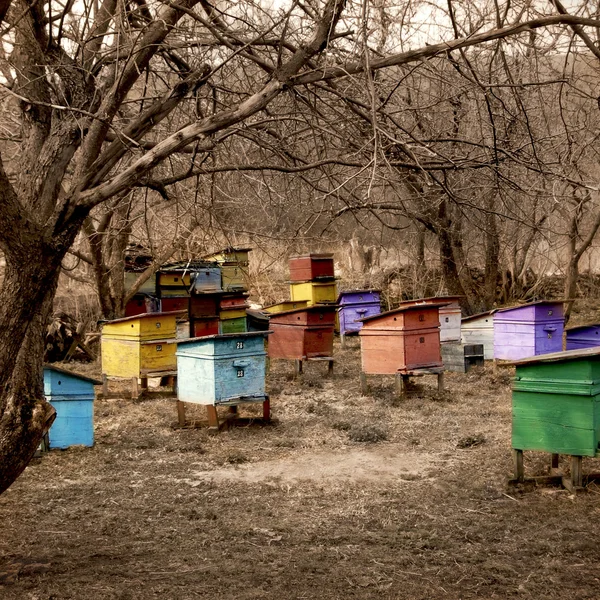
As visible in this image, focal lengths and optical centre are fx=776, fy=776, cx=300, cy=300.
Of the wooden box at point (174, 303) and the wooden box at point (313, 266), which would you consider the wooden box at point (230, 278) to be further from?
the wooden box at point (313, 266)

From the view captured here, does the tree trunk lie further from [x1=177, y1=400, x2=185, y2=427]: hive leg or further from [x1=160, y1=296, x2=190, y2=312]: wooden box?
[x1=160, y1=296, x2=190, y2=312]: wooden box

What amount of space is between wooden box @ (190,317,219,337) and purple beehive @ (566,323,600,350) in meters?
5.42

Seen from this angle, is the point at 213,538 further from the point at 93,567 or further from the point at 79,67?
the point at 79,67

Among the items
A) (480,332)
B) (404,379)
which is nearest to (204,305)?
(404,379)

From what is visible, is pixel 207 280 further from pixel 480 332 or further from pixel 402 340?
pixel 480 332

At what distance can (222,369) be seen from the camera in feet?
26.8

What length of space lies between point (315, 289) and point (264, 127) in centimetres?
1132

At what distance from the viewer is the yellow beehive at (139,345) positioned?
33.0ft

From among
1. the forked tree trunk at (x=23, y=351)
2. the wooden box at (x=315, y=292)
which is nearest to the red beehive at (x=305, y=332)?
the wooden box at (x=315, y=292)

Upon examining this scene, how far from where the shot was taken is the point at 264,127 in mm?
4734

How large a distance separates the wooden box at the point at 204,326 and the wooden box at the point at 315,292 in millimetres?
3457

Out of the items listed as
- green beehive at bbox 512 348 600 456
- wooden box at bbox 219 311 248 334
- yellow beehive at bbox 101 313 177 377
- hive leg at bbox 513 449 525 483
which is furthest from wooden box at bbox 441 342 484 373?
green beehive at bbox 512 348 600 456

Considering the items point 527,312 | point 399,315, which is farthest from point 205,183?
point 527,312

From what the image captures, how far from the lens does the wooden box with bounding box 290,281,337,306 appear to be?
16.0 meters
